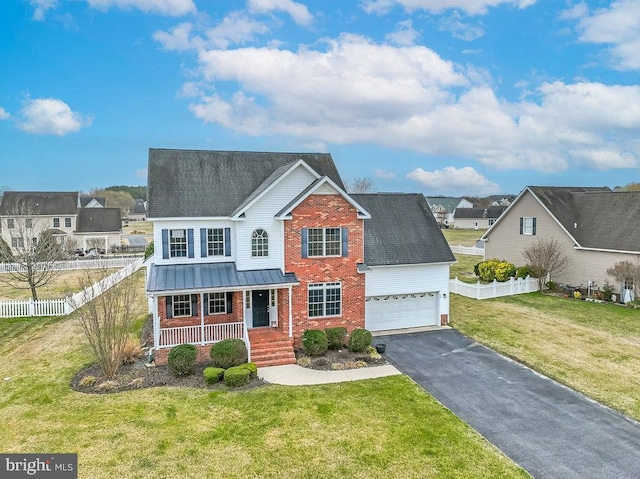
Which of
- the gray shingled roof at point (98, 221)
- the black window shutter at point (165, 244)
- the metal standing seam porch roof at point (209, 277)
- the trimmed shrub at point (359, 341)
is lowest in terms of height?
the trimmed shrub at point (359, 341)

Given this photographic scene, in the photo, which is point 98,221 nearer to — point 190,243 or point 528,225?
point 190,243

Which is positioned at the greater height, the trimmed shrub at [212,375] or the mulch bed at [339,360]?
the trimmed shrub at [212,375]

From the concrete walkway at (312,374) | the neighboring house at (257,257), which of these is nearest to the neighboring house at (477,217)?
the neighboring house at (257,257)

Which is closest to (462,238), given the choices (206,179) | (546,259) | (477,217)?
(477,217)

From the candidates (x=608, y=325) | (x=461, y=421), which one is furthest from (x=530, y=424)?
(x=608, y=325)

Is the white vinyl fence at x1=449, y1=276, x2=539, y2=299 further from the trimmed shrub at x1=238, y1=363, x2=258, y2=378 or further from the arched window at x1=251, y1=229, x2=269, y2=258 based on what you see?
the trimmed shrub at x1=238, y1=363, x2=258, y2=378

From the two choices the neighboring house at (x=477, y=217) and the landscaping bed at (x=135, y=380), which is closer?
the landscaping bed at (x=135, y=380)

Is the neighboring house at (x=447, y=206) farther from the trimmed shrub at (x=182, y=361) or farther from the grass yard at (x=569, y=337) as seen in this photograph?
the trimmed shrub at (x=182, y=361)
